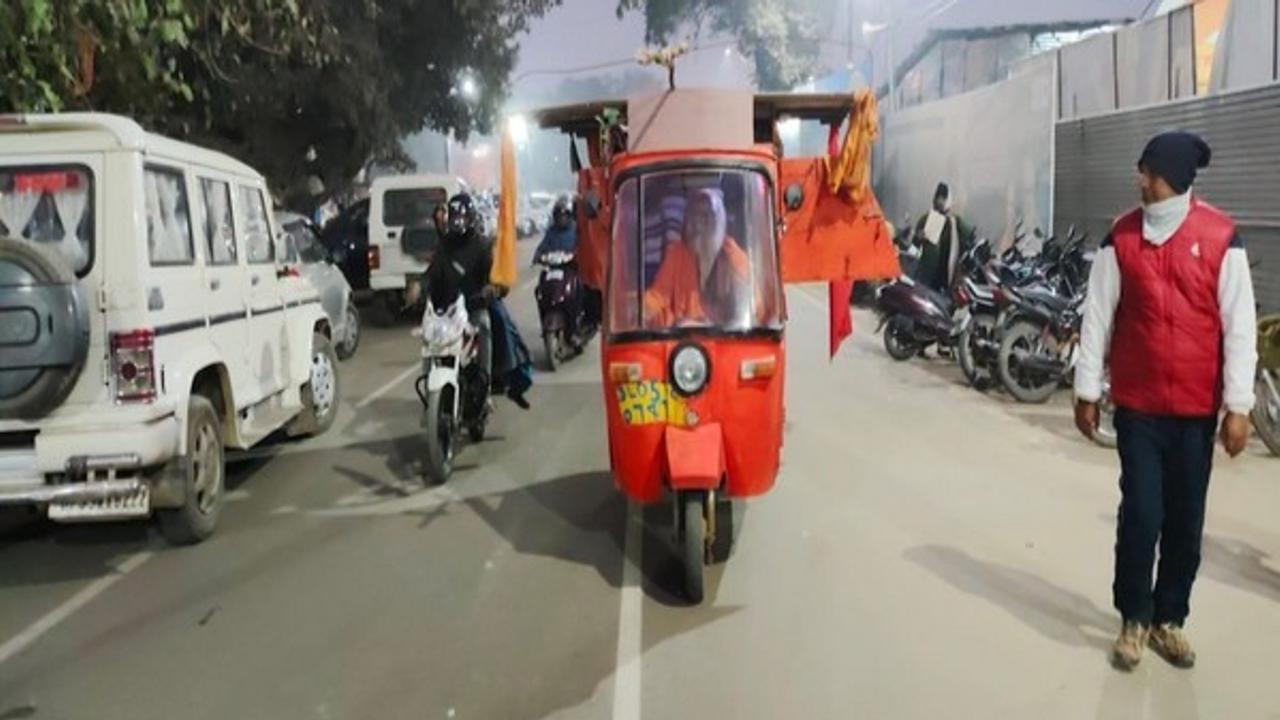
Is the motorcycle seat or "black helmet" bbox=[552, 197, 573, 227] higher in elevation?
"black helmet" bbox=[552, 197, 573, 227]

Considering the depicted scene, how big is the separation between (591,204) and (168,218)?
2442mm

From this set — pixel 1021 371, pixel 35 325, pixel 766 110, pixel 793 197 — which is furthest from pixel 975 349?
pixel 35 325

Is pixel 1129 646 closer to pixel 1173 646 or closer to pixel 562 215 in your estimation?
pixel 1173 646

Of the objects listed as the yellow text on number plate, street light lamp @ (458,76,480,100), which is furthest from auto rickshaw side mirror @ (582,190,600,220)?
street light lamp @ (458,76,480,100)

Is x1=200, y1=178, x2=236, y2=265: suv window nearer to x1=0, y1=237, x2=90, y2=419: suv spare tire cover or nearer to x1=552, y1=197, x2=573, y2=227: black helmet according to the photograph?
x1=0, y1=237, x2=90, y2=419: suv spare tire cover

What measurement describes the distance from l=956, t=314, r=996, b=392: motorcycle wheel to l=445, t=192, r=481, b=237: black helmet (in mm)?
4793

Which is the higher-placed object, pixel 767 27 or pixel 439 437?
pixel 767 27

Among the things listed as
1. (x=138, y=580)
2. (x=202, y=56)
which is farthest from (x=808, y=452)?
(x=202, y=56)

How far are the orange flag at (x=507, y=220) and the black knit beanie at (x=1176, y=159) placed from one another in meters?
3.62

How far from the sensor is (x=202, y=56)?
11.2m

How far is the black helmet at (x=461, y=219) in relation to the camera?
8.11 metres

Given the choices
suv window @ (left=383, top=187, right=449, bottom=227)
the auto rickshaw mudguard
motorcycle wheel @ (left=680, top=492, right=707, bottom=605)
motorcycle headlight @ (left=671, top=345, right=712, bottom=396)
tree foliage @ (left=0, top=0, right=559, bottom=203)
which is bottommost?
motorcycle wheel @ (left=680, top=492, right=707, bottom=605)

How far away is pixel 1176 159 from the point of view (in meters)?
4.14

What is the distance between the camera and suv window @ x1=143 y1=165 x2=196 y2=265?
5.95 meters
